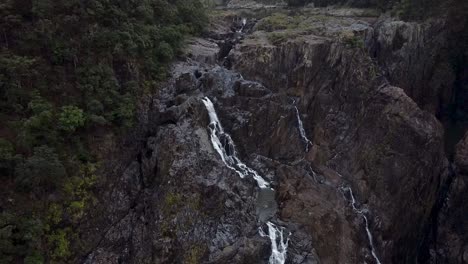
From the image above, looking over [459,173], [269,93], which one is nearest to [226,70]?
[269,93]

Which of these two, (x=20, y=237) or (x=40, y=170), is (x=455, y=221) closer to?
(x=40, y=170)

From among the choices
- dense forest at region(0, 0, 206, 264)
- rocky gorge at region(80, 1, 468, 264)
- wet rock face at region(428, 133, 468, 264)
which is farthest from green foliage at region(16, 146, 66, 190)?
wet rock face at region(428, 133, 468, 264)

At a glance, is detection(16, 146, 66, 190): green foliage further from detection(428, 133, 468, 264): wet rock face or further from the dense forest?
detection(428, 133, 468, 264): wet rock face

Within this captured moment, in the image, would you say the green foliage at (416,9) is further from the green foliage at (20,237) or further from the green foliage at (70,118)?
the green foliage at (20,237)

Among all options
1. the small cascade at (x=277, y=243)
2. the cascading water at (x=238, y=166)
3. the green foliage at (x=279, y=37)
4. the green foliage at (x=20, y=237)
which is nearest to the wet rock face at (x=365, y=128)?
the green foliage at (x=279, y=37)

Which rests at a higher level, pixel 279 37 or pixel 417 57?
pixel 279 37

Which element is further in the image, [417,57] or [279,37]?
[417,57]

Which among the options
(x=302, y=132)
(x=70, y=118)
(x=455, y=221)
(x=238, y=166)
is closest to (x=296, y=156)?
(x=302, y=132)
